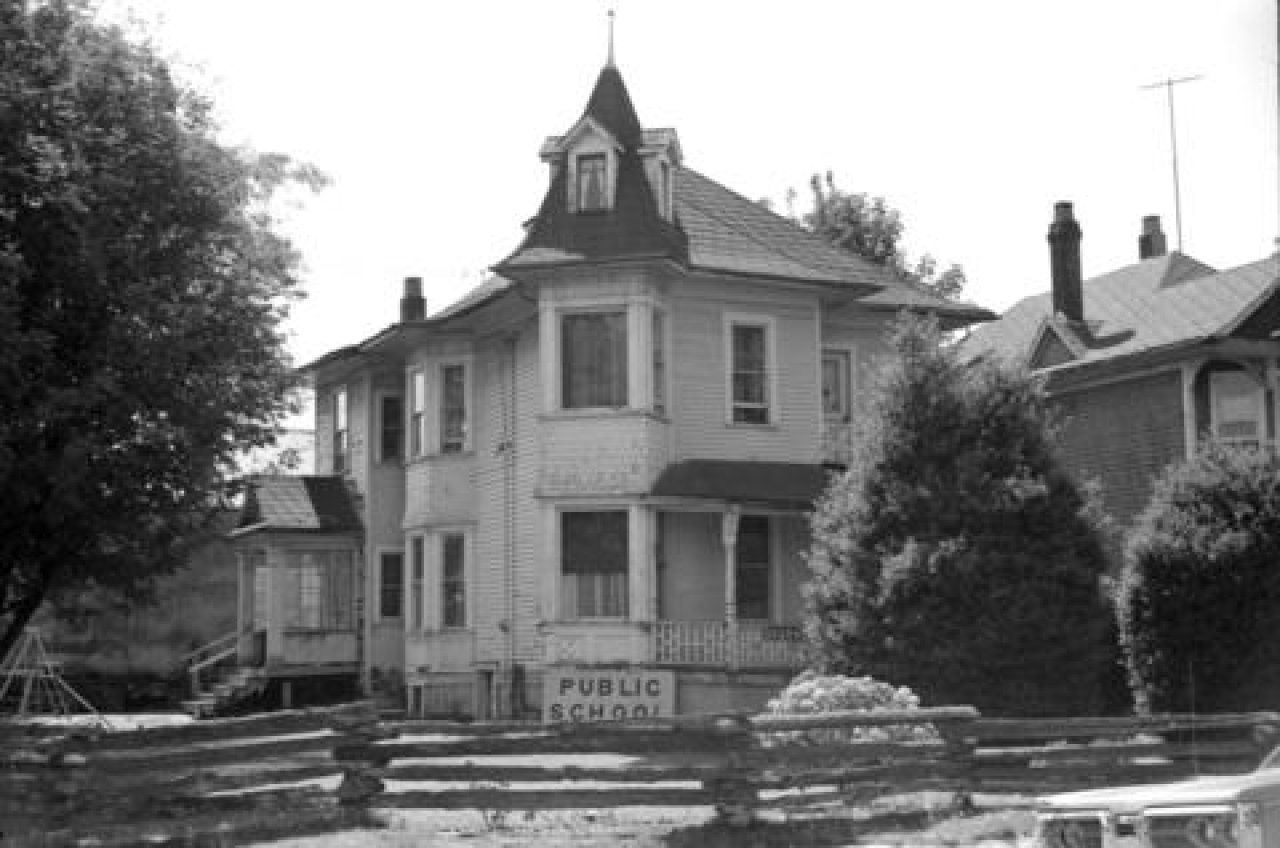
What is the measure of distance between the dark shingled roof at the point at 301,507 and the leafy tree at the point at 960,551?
16058 mm

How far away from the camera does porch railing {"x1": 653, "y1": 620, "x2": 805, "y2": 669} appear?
27.2 metres

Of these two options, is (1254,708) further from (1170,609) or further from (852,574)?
(852,574)

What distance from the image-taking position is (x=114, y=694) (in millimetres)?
41219

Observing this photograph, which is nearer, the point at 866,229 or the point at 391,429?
the point at 391,429

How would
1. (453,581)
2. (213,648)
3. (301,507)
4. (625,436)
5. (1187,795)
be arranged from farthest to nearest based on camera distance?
1. (213,648)
2. (301,507)
3. (453,581)
4. (625,436)
5. (1187,795)

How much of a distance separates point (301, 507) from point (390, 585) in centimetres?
271

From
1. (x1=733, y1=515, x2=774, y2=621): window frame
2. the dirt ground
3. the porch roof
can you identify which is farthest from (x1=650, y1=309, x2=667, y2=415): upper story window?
the dirt ground

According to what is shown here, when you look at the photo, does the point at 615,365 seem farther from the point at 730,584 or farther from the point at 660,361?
the point at 730,584

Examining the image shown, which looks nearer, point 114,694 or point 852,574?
point 852,574

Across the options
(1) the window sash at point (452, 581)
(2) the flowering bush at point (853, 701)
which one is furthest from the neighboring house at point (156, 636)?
(2) the flowering bush at point (853, 701)

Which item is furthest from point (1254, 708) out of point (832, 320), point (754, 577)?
point (832, 320)

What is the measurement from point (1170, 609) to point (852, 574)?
3.99 metres

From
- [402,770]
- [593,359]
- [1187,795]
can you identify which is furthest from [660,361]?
[1187,795]

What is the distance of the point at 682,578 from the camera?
28422 millimetres
